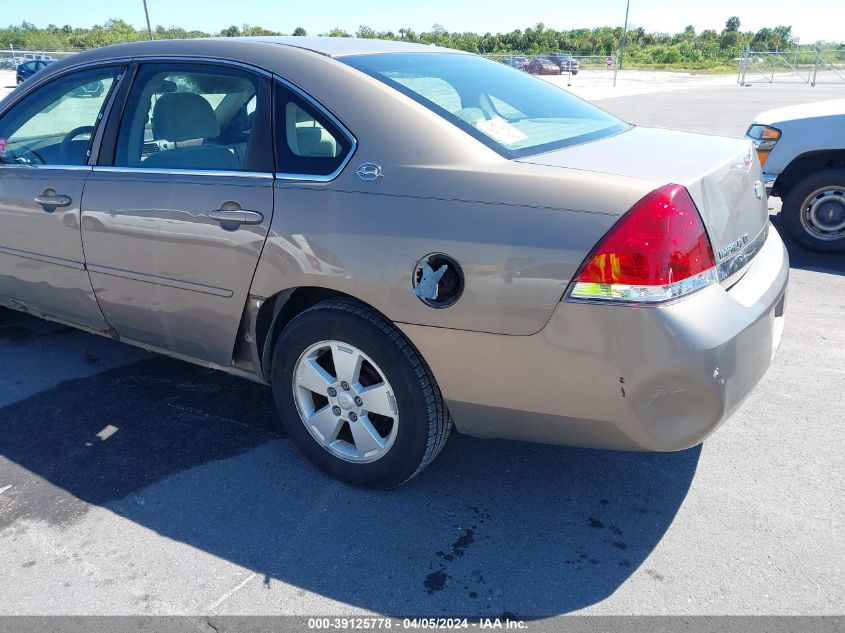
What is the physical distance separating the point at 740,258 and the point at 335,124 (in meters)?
1.55

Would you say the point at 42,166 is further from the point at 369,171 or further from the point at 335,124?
the point at 369,171

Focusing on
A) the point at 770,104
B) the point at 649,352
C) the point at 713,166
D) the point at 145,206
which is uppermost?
the point at 713,166

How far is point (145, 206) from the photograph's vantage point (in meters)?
3.04

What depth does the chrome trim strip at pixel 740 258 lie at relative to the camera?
91.3 inches

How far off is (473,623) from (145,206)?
2.15 meters

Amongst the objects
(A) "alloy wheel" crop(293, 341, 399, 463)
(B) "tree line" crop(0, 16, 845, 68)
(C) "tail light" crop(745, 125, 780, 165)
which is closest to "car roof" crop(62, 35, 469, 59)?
(A) "alloy wheel" crop(293, 341, 399, 463)

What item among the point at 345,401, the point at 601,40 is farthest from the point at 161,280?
the point at 601,40

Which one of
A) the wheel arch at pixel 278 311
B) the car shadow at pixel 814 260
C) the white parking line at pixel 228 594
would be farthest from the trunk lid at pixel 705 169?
the car shadow at pixel 814 260

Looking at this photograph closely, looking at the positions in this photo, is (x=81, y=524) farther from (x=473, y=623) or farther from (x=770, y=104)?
(x=770, y=104)

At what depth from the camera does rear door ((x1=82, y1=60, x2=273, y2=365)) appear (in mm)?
2811

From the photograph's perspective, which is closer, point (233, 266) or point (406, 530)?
point (406, 530)

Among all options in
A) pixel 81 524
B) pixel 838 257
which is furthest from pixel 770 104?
pixel 81 524

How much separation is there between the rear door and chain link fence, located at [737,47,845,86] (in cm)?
3677

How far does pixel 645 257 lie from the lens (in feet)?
6.92
